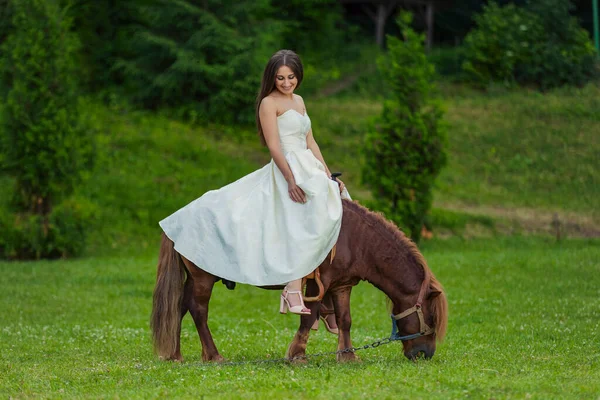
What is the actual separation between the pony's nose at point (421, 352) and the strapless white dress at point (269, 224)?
44.0 inches

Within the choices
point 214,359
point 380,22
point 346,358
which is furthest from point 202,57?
point 346,358

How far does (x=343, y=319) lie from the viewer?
755cm

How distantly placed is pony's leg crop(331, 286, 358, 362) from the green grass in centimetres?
19

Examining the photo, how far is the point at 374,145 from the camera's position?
18.7 meters

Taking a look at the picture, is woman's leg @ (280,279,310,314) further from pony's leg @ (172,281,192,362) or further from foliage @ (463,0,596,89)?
foliage @ (463,0,596,89)

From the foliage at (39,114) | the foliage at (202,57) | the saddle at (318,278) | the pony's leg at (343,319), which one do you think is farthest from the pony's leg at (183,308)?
the foliage at (202,57)

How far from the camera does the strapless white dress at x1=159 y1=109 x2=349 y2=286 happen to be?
23.7ft

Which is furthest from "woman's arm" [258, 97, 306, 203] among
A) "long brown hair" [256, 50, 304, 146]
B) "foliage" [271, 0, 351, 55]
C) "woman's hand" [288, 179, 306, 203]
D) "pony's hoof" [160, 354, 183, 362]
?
"foliage" [271, 0, 351, 55]

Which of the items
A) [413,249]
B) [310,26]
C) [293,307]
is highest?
[310,26]

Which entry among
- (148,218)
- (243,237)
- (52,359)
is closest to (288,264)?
(243,237)

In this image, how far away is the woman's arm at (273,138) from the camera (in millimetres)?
7359

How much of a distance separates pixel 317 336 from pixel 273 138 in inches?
152

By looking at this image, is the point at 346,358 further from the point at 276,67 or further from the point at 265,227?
the point at 276,67

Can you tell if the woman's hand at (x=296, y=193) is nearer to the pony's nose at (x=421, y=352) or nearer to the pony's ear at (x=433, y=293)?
the pony's ear at (x=433, y=293)
